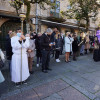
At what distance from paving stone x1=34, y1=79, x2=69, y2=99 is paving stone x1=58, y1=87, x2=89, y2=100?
0.19 meters

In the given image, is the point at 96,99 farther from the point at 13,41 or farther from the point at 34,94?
the point at 13,41

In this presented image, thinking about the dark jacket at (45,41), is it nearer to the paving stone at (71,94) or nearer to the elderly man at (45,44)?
the elderly man at (45,44)

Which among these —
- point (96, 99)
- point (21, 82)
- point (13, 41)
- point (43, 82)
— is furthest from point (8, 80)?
point (96, 99)

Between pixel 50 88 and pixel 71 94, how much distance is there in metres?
0.66

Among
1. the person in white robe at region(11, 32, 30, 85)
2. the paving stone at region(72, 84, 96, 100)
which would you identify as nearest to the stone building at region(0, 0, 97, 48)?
the person in white robe at region(11, 32, 30, 85)

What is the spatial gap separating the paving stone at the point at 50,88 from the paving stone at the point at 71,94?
19 cm

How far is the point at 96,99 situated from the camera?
2.34 meters

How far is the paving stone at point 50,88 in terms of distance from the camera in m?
2.59

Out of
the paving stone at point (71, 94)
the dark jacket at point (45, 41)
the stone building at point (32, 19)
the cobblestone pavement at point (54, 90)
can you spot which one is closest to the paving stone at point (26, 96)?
the cobblestone pavement at point (54, 90)

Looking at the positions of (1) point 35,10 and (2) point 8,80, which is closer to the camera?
(2) point 8,80

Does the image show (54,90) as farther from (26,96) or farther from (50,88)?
(26,96)

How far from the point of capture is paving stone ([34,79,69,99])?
8.50ft

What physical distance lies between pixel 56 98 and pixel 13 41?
2097 millimetres

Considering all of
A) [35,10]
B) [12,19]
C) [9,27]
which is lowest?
[9,27]
